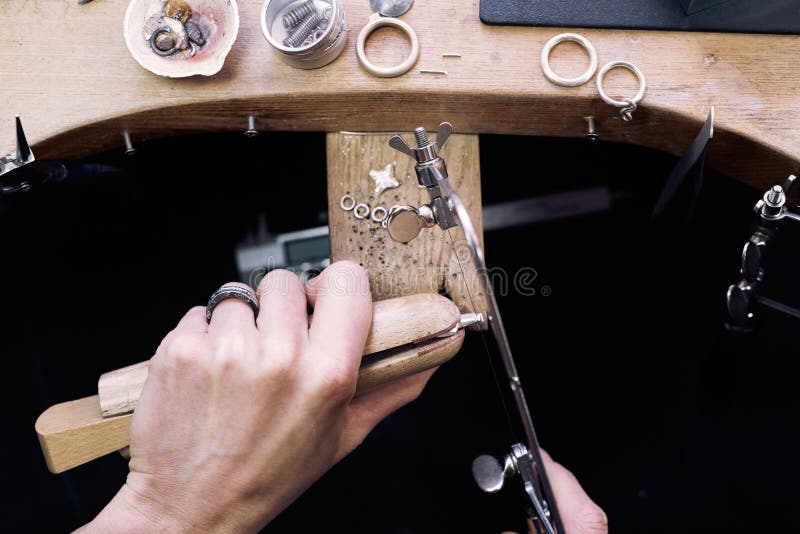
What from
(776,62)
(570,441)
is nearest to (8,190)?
(776,62)

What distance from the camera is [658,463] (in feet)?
5.19

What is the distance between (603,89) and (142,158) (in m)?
1.24

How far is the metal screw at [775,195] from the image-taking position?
0.93m

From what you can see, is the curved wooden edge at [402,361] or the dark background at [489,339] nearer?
the curved wooden edge at [402,361]

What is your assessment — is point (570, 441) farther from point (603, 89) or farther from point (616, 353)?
point (603, 89)

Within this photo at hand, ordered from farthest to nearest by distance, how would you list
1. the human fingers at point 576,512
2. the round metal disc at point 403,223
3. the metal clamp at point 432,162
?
1. the human fingers at point 576,512
2. the round metal disc at point 403,223
3. the metal clamp at point 432,162

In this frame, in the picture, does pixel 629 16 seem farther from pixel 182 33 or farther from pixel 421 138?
pixel 182 33

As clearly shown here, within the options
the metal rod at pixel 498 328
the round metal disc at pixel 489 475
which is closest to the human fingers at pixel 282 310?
the metal rod at pixel 498 328

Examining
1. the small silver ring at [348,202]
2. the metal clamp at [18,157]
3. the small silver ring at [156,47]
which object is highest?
the small silver ring at [156,47]

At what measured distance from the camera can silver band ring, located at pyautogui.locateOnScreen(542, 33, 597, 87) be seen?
932 mm

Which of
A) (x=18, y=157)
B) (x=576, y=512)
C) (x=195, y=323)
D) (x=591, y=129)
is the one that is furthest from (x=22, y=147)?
(x=576, y=512)

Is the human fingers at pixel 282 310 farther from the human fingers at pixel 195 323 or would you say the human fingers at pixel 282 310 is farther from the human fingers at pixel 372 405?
the human fingers at pixel 372 405

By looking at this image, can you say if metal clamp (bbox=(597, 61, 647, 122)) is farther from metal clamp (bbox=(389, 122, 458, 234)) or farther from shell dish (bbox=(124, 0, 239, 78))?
shell dish (bbox=(124, 0, 239, 78))

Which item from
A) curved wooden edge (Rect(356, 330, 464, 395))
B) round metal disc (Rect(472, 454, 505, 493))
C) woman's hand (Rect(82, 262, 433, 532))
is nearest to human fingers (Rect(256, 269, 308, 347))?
woman's hand (Rect(82, 262, 433, 532))
